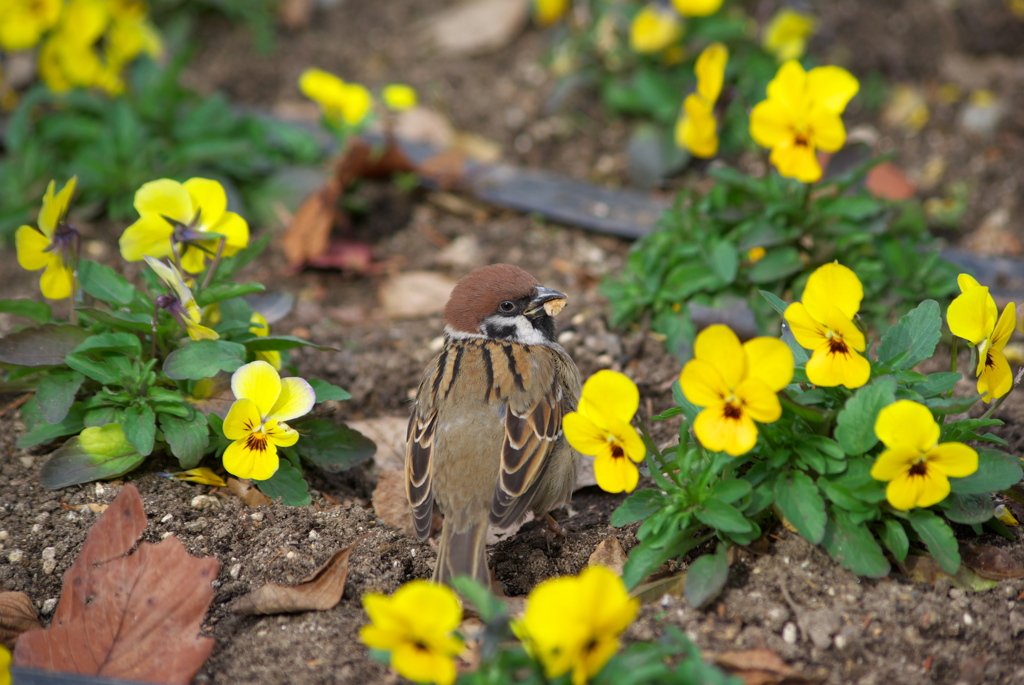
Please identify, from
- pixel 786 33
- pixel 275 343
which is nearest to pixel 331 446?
pixel 275 343

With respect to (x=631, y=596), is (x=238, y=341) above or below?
above

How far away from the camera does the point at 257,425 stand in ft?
11.1

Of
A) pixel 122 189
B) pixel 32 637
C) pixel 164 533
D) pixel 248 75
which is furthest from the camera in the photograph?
pixel 248 75

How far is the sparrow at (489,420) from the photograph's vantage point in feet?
11.6

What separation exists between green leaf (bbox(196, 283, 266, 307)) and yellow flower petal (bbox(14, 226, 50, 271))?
0.60 m

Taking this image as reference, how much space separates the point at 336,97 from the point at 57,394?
3.08m

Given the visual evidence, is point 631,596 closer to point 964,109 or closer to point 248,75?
point 964,109

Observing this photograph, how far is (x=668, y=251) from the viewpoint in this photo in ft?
16.6

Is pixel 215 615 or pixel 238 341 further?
pixel 238 341

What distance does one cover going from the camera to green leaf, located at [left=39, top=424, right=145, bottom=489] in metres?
3.60

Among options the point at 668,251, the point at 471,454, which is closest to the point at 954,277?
the point at 668,251

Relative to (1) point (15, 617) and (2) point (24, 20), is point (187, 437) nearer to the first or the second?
(1) point (15, 617)

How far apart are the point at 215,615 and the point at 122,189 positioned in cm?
372

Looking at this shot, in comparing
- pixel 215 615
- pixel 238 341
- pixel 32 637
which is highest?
pixel 238 341
